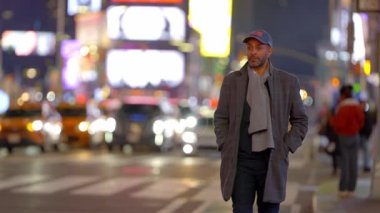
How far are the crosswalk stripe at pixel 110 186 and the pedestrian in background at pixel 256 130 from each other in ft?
34.7

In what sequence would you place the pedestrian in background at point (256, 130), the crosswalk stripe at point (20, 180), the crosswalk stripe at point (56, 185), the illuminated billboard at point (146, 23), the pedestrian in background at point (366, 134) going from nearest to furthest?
1. the pedestrian in background at point (256, 130)
2. the crosswalk stripe at point (56, 185)
3. the crosswalk stripe at point (20, 180)
4. the pedestrian in background at point (366, 134)
5. the illuminated billboard at point (146, 23)

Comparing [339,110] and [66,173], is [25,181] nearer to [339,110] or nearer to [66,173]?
[66,173]

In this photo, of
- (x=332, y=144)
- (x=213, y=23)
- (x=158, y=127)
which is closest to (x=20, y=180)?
(x=332, y=144)

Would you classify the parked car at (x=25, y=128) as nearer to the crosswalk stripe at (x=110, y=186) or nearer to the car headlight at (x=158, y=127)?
the car headlight at (x=158, y=127)

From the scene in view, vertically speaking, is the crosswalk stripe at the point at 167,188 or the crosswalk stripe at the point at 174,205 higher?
the crosswalk stripe at the point at 174,205

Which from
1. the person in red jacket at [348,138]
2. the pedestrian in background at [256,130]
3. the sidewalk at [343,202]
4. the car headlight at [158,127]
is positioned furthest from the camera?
the car headlight at [158,127]

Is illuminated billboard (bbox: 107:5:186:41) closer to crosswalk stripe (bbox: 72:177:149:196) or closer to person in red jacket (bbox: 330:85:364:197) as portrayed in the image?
crosswalk stripe (bbox: 72:177:149:196)

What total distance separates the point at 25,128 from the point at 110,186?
15.3 m

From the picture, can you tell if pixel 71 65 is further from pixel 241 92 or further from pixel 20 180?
pixel 241 92

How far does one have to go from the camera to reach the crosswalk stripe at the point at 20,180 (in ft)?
66.9

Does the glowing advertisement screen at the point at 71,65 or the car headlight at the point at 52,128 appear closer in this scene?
the car headlight at the point at 52,128

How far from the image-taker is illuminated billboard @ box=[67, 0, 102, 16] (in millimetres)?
78169

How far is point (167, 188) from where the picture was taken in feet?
65.7

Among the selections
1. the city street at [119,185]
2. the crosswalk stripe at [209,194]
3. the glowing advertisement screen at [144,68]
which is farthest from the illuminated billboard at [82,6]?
the crosswalk stripe at [209,194]
